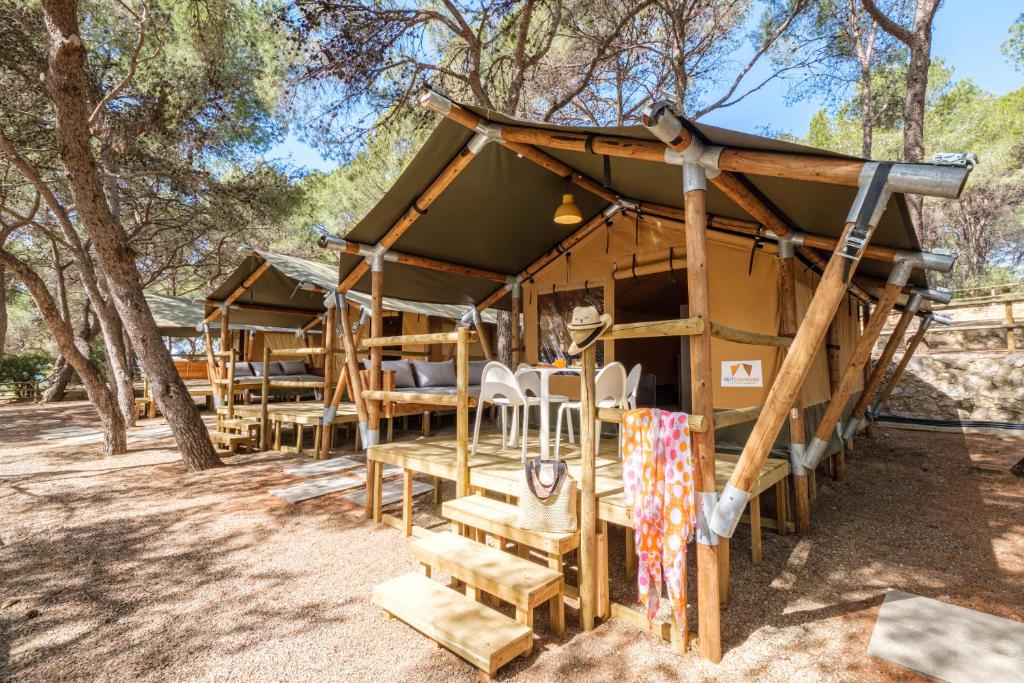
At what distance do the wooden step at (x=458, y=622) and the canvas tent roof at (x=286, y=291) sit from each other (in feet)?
15.6

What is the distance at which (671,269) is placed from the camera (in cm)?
476

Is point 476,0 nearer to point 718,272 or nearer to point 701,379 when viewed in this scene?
point 718,272

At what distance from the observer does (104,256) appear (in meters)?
5.07

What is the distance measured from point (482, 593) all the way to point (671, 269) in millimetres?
3439

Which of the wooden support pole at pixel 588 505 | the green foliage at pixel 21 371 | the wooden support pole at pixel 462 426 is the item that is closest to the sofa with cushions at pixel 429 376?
the wooden support pole at pixel 462 426

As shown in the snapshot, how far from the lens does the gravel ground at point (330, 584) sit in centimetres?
206

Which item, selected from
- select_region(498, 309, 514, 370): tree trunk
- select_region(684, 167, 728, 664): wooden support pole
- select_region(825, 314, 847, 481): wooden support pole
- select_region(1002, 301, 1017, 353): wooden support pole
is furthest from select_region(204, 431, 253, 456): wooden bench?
select_region(1002, 301, 1017, 353): wooden support pole

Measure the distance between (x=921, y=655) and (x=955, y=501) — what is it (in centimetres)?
300

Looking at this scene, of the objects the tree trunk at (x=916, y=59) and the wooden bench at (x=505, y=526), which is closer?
the wooden bench at (x=505, y=526)

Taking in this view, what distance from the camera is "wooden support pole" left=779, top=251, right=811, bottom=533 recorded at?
3553mm

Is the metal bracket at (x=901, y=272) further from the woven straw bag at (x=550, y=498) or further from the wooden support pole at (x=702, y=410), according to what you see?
the woven straw bag at (x=550, y=498)

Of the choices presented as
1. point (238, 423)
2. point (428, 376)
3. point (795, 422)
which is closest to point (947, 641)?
point (795, 422)

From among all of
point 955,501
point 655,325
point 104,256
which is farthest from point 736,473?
point 104,256

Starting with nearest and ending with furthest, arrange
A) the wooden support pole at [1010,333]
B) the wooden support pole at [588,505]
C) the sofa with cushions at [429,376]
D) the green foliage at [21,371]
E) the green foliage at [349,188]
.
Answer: the wooden support pole at [588,505]
the sofa with cushions at [429,376]
the wooden support pole at [1010,333]
the green foliage at [349,188]
the green foliage at [21,371]
